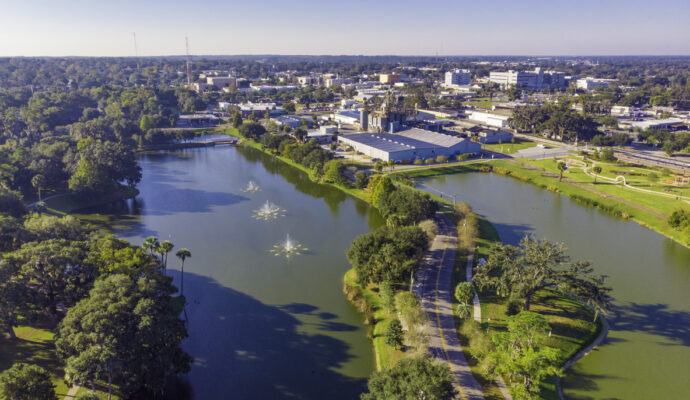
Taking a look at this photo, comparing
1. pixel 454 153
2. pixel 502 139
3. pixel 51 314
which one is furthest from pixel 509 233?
pixel 502 139

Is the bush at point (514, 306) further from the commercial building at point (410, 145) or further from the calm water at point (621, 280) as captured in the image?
the commercial building at point (410, 145)

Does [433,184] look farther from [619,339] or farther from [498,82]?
[498,82]

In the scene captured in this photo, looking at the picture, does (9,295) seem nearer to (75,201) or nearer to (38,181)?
(75,201)

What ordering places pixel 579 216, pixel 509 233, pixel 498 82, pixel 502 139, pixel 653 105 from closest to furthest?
pixel 509 233, pixel 579 216, pixel 502 139, pixel 653 105, pixel 498 82

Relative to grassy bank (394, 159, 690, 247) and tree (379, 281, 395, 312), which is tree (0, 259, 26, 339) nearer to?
tree (379, 281, 395, 312)

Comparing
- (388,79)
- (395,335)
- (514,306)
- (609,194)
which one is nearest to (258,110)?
(609,194)
